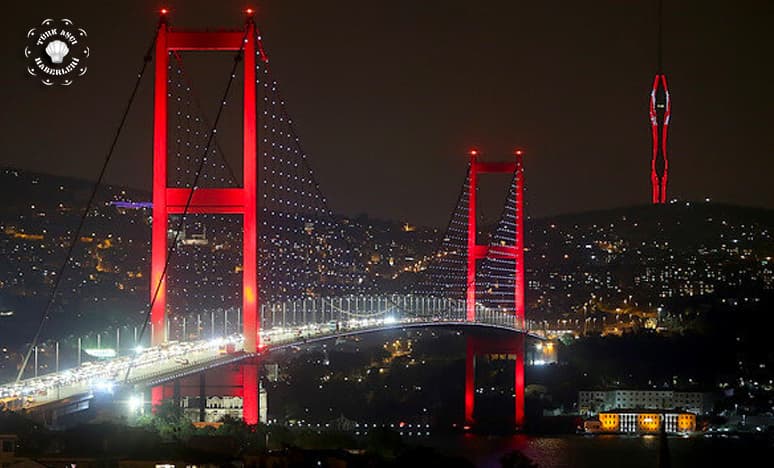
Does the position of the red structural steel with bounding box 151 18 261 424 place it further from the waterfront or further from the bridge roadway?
the waterfront

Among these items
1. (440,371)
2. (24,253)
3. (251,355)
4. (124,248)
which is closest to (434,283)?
(440,371)

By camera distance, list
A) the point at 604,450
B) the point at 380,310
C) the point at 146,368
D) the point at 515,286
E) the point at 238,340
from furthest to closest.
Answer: the point at 515,286 < the point at 380,310 < the point at 604,450 < the point at 238,340 < the point at 146,368

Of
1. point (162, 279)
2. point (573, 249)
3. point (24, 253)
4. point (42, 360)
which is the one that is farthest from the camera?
point (573, 249)

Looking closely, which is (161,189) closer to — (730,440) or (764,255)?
(730,440)

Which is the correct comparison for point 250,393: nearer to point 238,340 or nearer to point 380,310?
point 238,340

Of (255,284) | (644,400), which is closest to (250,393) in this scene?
(255,284)

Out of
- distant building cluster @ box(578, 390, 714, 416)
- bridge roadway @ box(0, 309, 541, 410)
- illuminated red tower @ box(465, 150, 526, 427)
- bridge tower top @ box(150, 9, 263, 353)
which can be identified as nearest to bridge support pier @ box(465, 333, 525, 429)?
illuminated red tower @ box(465, 150, 526, 427)
